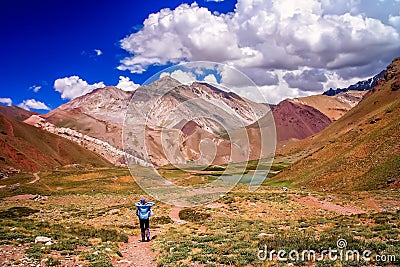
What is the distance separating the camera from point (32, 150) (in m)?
153

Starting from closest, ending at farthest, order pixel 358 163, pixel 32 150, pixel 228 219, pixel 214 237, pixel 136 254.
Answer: pixel 136 254
pixel 214 237
pixel 228 219
pixel 358 163
pixel 32 150

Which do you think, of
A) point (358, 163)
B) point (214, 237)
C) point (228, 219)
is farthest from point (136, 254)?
point (358, 163)

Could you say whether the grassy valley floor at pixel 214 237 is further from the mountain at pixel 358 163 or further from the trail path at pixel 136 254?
the mountain at pixel 358 163

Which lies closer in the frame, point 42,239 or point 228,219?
point 42,239

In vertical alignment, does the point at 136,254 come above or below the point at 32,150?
below

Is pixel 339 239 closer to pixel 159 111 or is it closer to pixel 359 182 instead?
pixel 159 111

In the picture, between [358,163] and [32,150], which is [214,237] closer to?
[358,163]

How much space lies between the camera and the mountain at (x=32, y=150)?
440 feet

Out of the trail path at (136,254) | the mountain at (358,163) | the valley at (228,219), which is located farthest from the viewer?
the mountain at (358,163)

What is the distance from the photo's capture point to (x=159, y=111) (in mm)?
24453

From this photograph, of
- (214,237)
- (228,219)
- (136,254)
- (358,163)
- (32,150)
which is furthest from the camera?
(32,150)

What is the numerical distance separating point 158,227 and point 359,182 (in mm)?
37427

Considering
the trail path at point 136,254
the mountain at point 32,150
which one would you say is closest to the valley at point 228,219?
the trail path at point 136,254

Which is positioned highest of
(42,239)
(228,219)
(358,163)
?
(358,163)
